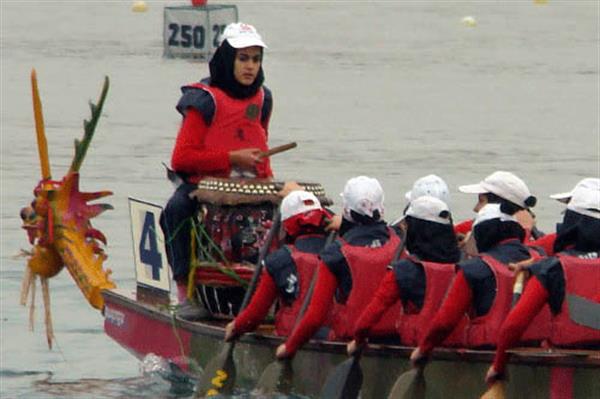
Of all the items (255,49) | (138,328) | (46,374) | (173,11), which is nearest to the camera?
(255,49)

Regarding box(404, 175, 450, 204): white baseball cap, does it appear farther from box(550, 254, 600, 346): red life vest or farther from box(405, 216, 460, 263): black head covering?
box(550, 254, 600, 346): red life vest

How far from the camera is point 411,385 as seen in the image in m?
12.2

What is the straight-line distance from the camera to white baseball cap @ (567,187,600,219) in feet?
39.7

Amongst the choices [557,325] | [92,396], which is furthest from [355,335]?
[92,396]

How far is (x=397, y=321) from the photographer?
12.8 m

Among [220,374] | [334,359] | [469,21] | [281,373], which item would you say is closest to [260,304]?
[281,373]

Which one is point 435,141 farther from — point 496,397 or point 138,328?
point 496,397

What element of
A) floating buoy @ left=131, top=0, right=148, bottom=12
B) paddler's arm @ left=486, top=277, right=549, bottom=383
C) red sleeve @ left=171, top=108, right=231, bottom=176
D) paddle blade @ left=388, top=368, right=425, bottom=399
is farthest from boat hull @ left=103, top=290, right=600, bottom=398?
floating buoy @ left=131, top=0, right=148, bottom=12

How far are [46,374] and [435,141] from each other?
15.6 metres

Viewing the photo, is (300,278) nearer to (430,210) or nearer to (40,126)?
(430,210)

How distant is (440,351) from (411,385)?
234mm

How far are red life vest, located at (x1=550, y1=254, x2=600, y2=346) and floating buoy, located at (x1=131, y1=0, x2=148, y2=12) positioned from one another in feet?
162

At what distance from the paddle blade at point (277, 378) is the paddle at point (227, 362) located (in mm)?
433

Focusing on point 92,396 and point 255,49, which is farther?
point 92,396
